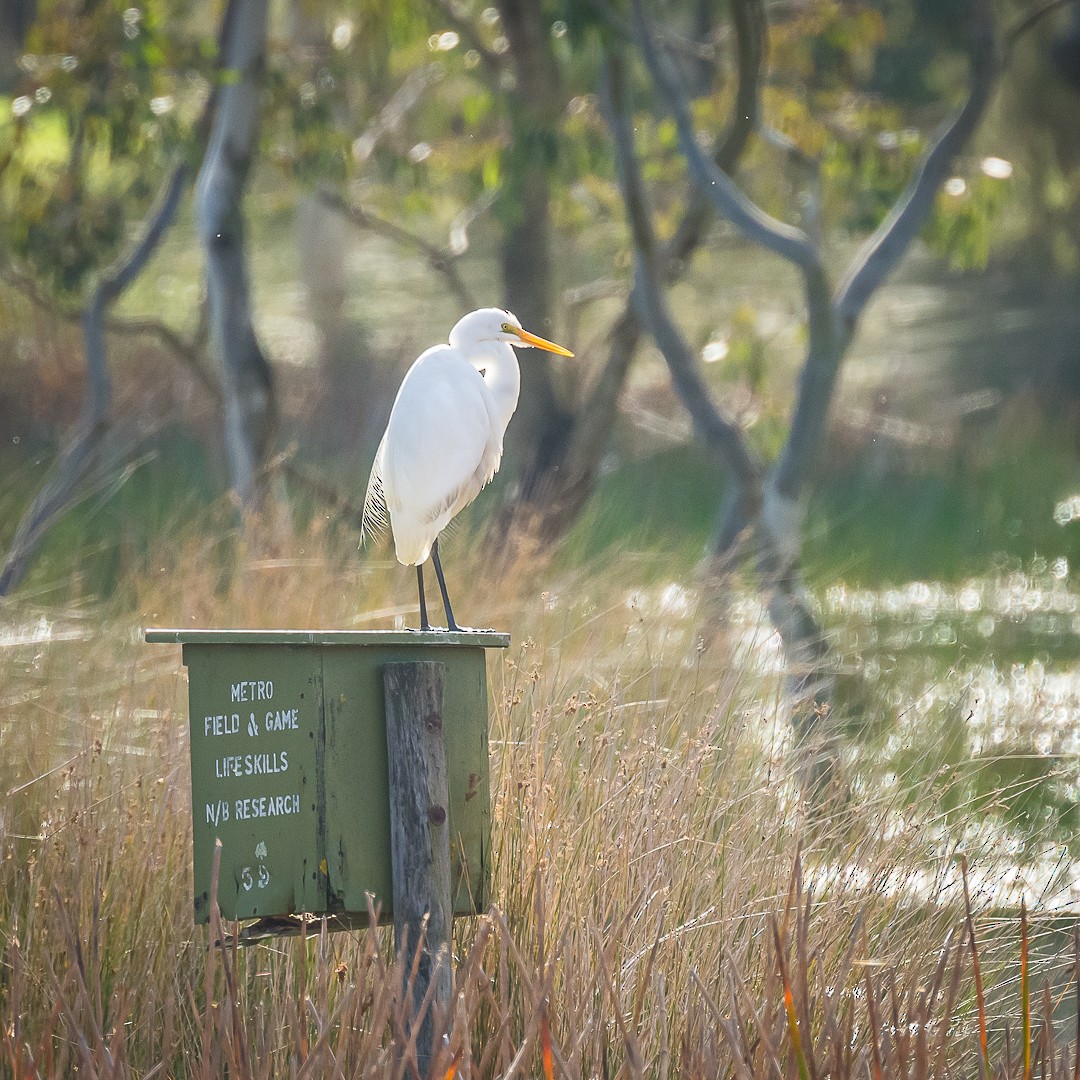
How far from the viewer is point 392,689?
2.01m

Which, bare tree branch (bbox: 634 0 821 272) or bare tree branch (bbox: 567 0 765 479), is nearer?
bare tree branch (bbox: 634 0 821 272)

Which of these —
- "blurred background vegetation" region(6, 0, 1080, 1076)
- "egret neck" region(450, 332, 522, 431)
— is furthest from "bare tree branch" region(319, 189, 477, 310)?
"egret neck" region(450, 332, 522, 431)

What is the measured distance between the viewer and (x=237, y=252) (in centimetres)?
577

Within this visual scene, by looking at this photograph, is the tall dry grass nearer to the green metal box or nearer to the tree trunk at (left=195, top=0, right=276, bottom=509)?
the green metal box

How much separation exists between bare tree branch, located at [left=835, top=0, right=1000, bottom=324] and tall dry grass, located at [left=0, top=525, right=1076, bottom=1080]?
1981mm

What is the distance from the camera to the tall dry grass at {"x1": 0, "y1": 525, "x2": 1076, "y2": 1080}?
6.23 feet

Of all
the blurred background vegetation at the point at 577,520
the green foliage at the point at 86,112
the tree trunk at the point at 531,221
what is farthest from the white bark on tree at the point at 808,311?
the green foliage at the point at 86,112

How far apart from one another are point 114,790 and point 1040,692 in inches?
73.0

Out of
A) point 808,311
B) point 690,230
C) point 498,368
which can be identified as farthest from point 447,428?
point 690,230

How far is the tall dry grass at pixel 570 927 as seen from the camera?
6.23ft

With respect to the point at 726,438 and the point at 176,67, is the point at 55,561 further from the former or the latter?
the point at 726,438

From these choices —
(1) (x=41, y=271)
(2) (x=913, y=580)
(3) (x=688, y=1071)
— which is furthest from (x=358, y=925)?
(2) (x=913, y=580)

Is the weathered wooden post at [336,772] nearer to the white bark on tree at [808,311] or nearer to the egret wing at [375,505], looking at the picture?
the egret wing at [375,505]

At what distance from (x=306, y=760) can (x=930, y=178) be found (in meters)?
3.54
